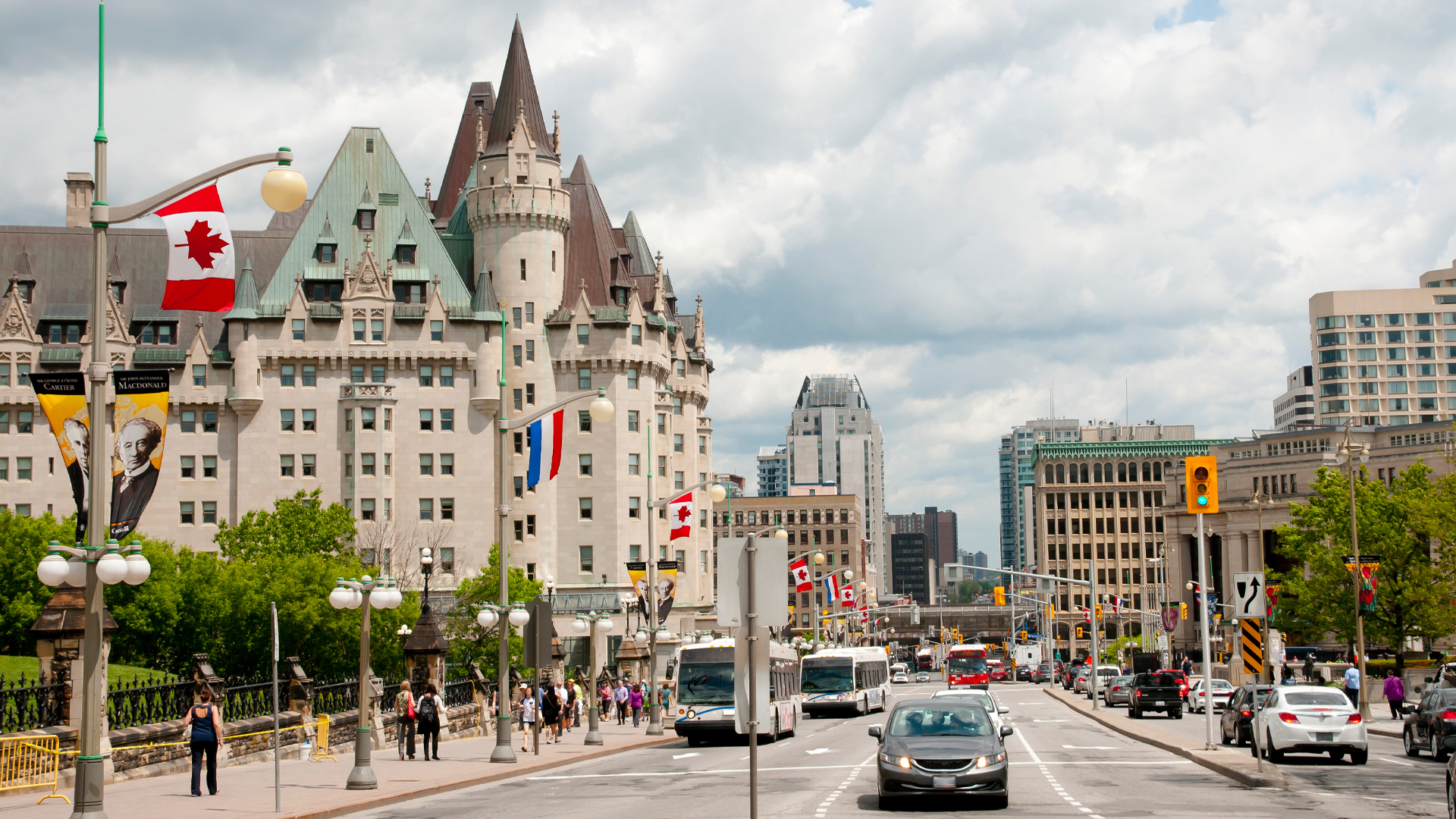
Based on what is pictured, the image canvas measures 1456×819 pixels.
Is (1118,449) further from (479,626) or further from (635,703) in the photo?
(635,703)

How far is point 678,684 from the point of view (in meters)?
42.1

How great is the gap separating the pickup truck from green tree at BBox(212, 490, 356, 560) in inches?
1811

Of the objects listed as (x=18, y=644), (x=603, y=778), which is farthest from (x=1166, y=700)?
(x=18, y=644)

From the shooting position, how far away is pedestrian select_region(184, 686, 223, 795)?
79.3 feet

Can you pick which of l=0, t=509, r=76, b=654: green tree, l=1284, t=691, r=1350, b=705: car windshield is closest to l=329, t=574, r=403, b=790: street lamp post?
l=1284, t=691, r=1350, b=705: car windshield

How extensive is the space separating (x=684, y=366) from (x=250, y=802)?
291 feet

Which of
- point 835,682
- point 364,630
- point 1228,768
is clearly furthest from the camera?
point 835,682

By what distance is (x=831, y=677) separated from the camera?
60219mm

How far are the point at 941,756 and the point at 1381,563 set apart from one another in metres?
52.3

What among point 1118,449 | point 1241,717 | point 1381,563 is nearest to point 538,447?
point 1241,717

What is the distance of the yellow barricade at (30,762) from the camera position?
76.6 ft

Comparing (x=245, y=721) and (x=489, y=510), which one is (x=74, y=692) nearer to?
(x=245, y=721)

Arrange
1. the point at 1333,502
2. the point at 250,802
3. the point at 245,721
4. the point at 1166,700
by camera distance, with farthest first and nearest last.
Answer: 1. the point at 1333,502
2. the point at 1166,700
3. the point at 245,721
4. the point at 250,802

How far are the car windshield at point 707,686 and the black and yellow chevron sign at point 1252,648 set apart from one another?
48.3 ft
